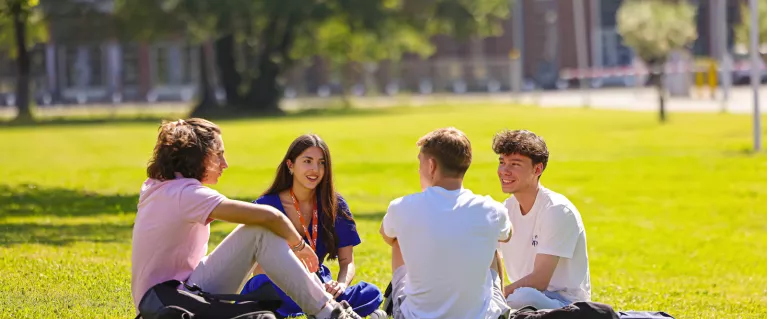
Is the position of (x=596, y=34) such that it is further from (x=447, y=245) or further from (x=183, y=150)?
(x=447, y=245)

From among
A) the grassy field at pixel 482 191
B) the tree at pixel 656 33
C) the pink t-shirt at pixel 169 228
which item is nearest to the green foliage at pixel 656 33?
the tree at pixel 656 33

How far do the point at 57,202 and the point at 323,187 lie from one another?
33.8 feet

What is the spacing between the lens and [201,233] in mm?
6785

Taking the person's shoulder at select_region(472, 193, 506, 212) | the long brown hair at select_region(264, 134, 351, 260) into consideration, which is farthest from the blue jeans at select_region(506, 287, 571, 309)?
the long brown hair at select_region(264, 134, 351, 260)

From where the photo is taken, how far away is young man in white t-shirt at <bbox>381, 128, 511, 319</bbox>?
20.4 ft

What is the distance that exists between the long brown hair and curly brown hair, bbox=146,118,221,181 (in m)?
0.97

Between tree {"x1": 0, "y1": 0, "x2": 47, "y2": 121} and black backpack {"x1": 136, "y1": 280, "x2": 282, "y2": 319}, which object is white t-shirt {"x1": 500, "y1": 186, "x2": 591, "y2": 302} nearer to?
black backpack {"x1": 136, "y1": 280, "x2": 282, "y2": 319}

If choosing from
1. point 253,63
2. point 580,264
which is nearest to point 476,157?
point 580,264

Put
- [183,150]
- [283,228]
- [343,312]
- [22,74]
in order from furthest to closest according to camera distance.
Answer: [22,74], [343,312], [283,228], [183,150]

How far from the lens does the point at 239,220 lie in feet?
21.4

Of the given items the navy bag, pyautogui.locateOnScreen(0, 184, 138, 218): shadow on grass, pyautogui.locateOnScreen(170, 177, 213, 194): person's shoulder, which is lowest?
pyautogui.locateOnScreen(0, 184, 138, 218): shadow on grass

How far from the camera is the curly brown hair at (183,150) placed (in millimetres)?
6539

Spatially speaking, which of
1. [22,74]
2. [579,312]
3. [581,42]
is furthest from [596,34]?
[579,312]

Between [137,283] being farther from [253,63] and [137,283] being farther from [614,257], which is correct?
[253,63]
